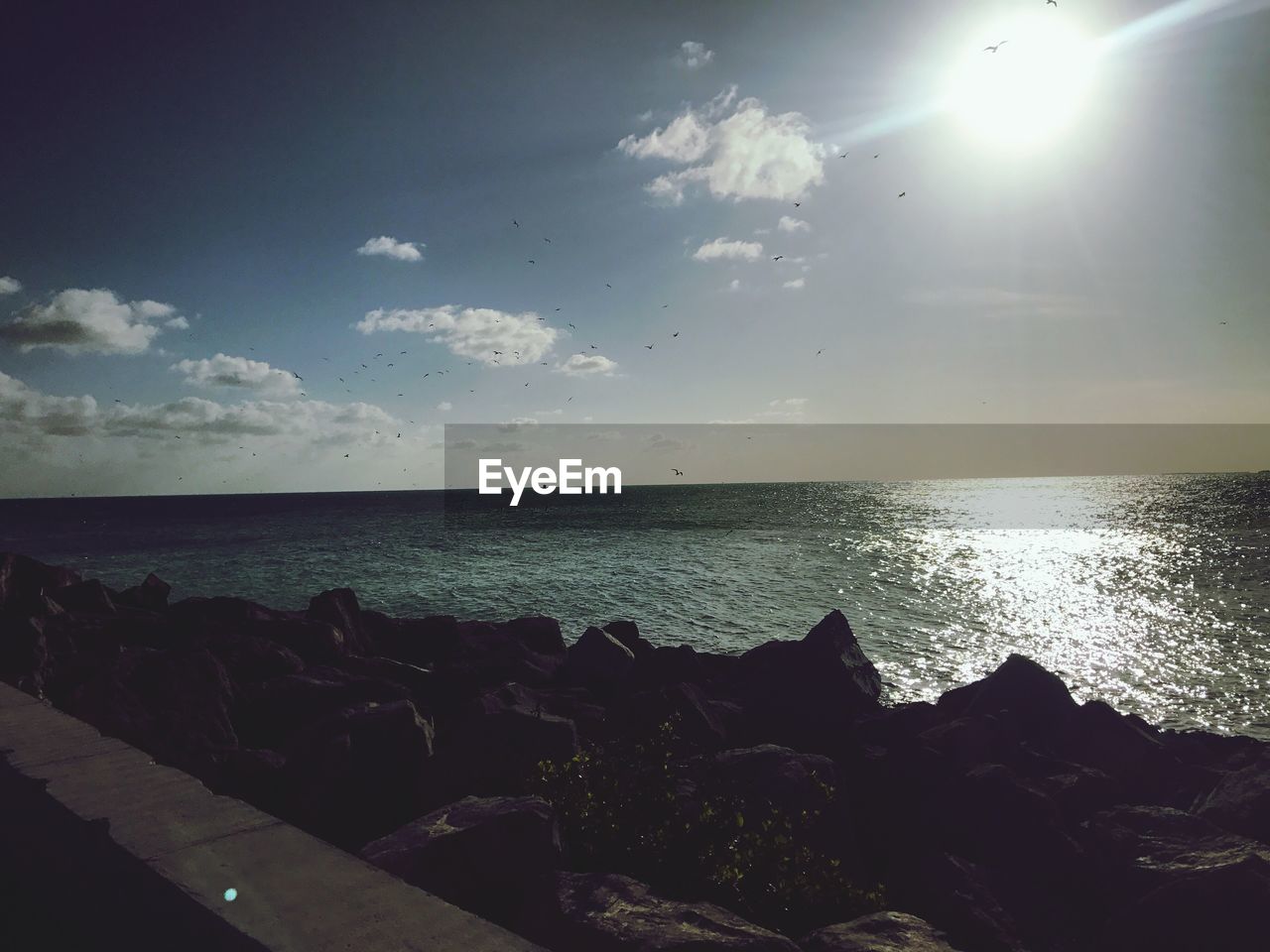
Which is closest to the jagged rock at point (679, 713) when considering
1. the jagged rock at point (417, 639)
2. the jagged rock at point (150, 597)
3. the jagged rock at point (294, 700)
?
the jagged rock at point (294, 700)

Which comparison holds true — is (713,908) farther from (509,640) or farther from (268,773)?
(509,640)

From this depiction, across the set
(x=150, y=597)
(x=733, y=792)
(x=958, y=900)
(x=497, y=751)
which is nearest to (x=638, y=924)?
(x=733, y=792)

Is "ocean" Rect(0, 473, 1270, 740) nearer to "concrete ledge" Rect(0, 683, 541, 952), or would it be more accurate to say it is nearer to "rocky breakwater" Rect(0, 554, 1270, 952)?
"rocky breakwater" Rect(0, 554, 1270, 952)

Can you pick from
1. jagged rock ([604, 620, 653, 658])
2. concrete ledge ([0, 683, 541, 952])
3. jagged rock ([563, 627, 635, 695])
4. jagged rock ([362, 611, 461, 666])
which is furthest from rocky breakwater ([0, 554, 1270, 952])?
jagged rock ([604, 620, 653, 658])

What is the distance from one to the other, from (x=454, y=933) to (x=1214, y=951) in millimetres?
5523

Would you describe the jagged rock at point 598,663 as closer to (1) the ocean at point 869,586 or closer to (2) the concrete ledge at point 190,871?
(1) the ocean at point 869,586

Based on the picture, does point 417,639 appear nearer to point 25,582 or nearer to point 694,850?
point 25,582

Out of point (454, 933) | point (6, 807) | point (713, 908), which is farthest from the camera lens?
point (6, 807)

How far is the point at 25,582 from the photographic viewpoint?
15.2 meters

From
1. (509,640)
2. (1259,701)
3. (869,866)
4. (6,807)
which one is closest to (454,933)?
(6,807)

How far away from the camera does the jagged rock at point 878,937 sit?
3.84 metres

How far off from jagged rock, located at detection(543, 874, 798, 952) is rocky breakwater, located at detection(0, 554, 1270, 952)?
1 centimetres

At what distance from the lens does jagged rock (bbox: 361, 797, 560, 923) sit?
407cm

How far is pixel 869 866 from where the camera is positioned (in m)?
6.96
